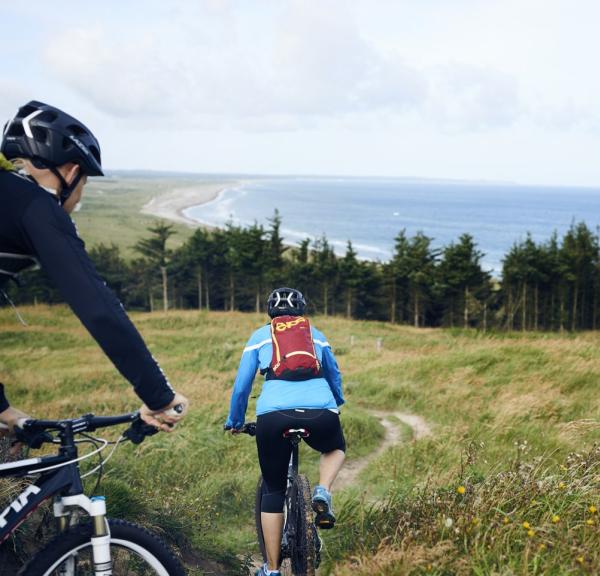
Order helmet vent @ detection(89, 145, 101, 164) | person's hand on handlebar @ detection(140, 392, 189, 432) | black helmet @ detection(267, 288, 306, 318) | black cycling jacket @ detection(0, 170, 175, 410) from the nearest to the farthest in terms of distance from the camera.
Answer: black cycling jacket @ detection(0, 170, 175, 410) → person's hand on handlebar @ detection(140, 392, 189, 432) → helmet vent @ detection(89, 145, 101, 164) → black helmet @ detection(267, 288, 306, 318)

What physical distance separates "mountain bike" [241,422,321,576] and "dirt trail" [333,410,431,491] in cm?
406

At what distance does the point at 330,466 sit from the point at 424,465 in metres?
4.27

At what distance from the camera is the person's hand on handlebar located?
98.1 inches

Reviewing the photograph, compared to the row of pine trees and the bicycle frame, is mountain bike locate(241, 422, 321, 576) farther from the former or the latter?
the row of pine trees

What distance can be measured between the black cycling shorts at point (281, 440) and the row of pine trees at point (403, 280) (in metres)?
51.7

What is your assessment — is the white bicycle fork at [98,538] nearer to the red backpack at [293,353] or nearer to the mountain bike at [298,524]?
the mountain bike at [298,524]

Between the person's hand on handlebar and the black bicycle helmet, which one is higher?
the black bicycle helmet

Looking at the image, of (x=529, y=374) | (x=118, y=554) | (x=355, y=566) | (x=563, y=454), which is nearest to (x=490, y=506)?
(x=355, y=566)

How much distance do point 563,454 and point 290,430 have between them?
16.5 ft

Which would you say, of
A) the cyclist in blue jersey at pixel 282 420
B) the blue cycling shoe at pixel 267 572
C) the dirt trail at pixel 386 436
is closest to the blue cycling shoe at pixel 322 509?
the cyclist in blue jersey at pixel 282 420

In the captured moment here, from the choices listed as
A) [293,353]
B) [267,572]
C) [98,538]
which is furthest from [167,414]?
[267,572]

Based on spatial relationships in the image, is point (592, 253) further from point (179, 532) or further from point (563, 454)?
point (179, 532)

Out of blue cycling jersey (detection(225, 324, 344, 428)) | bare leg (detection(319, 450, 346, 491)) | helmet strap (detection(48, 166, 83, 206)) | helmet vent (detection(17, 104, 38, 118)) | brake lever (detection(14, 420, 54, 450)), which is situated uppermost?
helmet vent (detection(17, 104, 38, 118))

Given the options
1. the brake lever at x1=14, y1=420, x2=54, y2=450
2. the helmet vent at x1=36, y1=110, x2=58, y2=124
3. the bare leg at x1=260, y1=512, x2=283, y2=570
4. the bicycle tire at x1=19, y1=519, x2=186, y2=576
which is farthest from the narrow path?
the helmet vent at x1=36, y1=110, x2=58, y2=124
